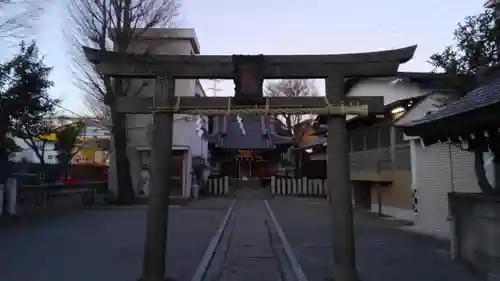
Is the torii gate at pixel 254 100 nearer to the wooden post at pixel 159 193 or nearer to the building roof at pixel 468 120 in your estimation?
the wooden post at pixel 159 193

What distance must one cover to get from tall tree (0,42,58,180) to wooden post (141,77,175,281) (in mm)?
11643

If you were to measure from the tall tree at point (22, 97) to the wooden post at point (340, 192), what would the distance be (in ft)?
44.2

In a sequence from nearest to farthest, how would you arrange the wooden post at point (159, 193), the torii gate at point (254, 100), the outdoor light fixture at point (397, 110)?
the wooden post at point (159, 193), the torii gate at point (254, 100), the outdoor light fixture at point (397, 110)

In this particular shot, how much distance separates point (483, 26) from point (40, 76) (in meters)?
15.1

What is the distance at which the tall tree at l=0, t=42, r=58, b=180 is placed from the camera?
16766 millimetres

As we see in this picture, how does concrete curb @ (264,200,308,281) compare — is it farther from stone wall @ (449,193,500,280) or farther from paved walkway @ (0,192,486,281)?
stone wall @ (449,193,500,280)

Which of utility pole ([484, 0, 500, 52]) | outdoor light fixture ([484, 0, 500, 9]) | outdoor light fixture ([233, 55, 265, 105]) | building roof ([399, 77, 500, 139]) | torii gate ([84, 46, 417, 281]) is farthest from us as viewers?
outdoor light fixture ([484, 0, 500, 9])

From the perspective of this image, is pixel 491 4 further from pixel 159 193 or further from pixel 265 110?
pixel 159 193

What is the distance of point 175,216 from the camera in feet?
59.4

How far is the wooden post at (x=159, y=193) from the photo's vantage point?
7059 millimetres

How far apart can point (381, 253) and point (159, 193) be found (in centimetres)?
539

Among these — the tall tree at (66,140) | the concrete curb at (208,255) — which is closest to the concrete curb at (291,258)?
the concrete curb at (208,255)

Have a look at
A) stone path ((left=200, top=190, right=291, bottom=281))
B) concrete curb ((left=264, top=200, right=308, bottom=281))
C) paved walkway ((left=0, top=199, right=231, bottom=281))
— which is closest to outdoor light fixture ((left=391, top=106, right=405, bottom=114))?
stone path ((left=200, top=190, right=291, bottom=281))

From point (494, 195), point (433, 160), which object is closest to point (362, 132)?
point (433, 160)
